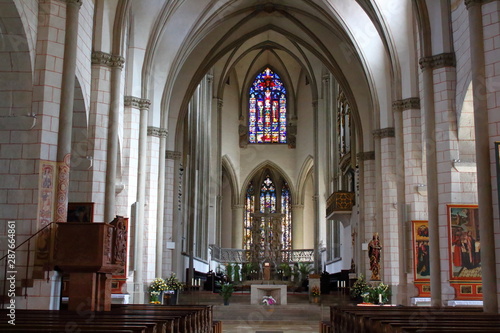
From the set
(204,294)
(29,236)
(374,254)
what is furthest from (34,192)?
(204,294)

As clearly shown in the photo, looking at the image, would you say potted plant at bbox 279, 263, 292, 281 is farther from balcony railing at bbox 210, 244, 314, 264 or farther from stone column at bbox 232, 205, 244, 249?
stone column at bbox 232, 205, 244, 249

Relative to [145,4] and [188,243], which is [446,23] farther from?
[188,243]

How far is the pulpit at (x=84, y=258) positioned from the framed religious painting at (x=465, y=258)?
737 centimetres

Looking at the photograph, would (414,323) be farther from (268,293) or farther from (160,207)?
(268,293)

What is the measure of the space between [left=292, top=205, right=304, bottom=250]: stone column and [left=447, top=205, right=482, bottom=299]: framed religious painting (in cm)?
2601

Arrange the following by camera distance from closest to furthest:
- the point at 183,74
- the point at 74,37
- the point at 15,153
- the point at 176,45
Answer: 1. the point at 15,153
2. the point at 74,37
3. the point at 176,45
4. the point at 183,74

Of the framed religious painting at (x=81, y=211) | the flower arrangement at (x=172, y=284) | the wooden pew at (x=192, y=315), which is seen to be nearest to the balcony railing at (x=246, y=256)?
the flower arrangement at (x=172, y=284)

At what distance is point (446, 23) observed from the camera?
15.0 m

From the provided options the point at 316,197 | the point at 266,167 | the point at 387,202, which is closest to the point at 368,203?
the point at 387,202

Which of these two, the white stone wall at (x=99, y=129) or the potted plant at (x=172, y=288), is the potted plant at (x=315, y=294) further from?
the white stone wall at (x=99, y=129)

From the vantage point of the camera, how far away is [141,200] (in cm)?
1941

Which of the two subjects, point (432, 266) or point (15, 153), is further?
point (432, 266)

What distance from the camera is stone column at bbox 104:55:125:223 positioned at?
1481 cm

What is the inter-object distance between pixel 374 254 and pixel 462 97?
7.29 meters
